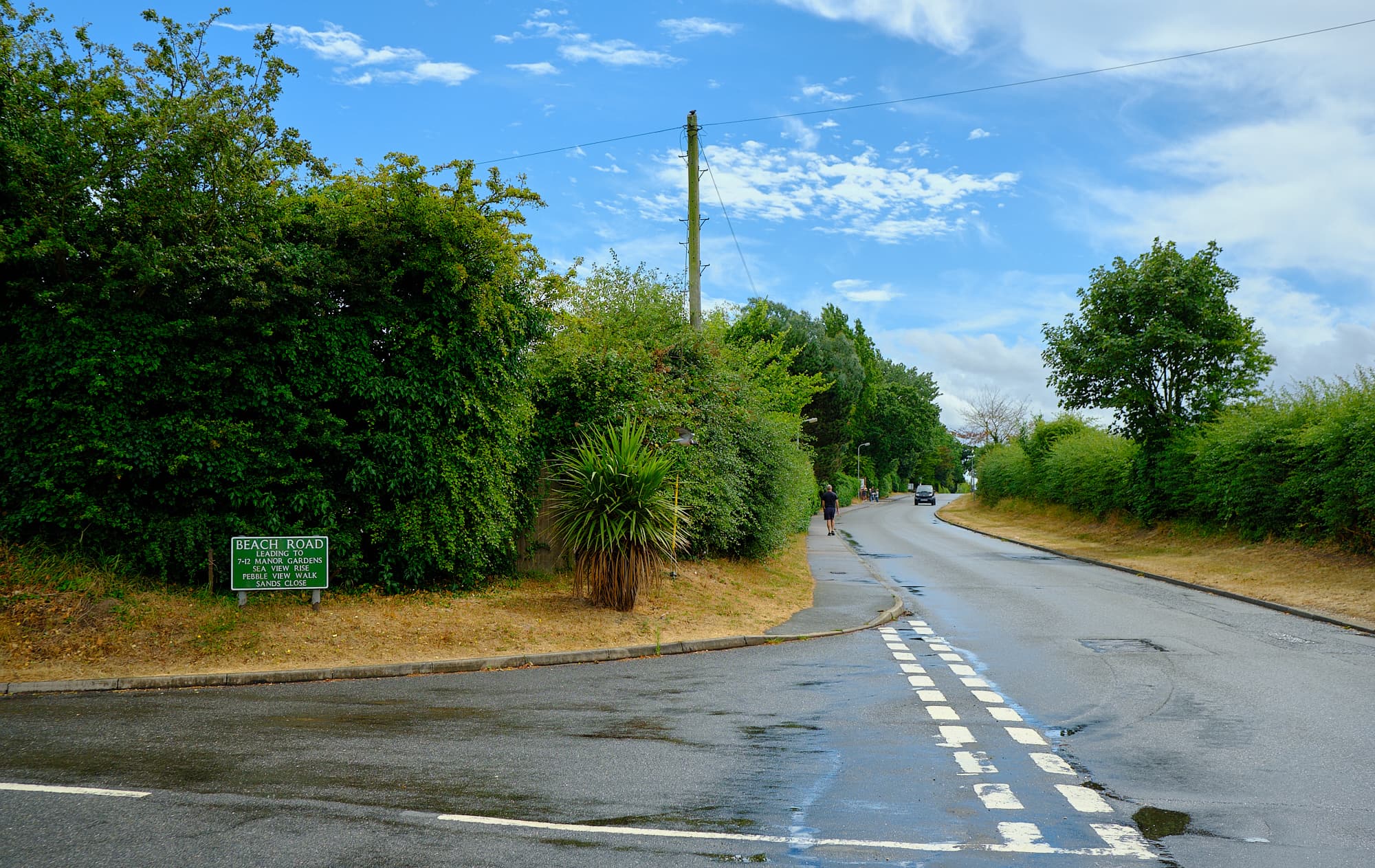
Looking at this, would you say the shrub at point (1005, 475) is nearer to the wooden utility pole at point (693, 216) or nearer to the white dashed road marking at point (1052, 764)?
the wooden utility pole at point (693, 216)

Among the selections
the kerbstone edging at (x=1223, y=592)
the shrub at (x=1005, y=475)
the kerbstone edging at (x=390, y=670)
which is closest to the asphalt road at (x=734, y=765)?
the kerbstone edging at (x=390, y=670)

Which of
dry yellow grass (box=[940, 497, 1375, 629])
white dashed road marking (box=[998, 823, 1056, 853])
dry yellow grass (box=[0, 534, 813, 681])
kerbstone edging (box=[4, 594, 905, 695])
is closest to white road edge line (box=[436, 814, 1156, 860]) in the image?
white dashed road marking (box=[998, 823, 1056, 853])

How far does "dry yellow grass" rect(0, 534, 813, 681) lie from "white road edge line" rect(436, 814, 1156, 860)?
5.94m

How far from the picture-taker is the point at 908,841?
4746 millimetres

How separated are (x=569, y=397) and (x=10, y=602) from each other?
809 cm

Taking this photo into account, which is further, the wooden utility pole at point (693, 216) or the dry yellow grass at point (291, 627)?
the wooden utility pole at point (693, 216)

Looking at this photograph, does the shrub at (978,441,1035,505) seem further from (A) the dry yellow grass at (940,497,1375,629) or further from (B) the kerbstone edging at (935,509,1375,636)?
(B) the kerbstone edging at (935,509,1375,636)

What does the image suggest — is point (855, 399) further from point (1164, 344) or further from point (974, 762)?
point (974, 762)

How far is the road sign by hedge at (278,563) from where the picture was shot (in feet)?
37.1

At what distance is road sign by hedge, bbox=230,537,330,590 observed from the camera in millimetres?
11320

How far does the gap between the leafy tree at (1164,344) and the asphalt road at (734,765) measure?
60.6ft

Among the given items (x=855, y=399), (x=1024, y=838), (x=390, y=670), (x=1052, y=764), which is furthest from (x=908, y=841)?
(x=855, y=399)

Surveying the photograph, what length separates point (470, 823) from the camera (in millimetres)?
4988

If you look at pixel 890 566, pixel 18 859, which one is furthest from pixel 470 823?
pixel 890 566
